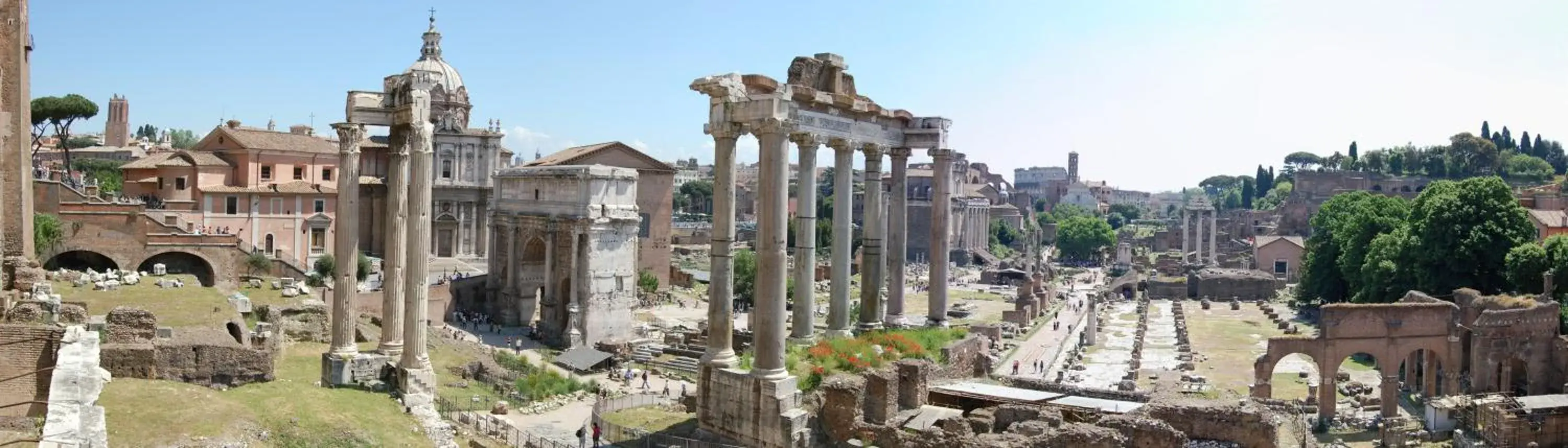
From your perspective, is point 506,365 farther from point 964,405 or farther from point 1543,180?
point 1543,180

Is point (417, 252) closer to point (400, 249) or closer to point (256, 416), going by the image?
point (400, 249)

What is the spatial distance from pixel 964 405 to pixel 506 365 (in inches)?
689

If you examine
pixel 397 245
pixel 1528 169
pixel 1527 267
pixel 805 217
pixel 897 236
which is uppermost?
pixel 1528 169

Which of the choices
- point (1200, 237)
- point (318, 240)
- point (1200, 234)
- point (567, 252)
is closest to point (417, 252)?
point (567, 252)

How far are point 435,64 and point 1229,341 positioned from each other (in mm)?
42290

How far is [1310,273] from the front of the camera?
6256 cm

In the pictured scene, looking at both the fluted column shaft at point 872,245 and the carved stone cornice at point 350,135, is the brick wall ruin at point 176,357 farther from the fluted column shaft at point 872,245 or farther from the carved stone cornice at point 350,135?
the fluted column shaft at point 872,245

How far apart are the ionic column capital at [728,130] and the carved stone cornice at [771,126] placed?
1.03 feet

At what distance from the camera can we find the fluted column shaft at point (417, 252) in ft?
66.5

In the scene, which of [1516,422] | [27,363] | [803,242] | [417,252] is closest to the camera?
[27,363]

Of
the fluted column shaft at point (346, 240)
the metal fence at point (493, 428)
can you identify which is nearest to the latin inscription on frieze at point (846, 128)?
the metal fence at point (493, 428)

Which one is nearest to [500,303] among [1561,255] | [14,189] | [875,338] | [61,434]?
[14,189]

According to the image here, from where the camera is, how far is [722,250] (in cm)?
1908

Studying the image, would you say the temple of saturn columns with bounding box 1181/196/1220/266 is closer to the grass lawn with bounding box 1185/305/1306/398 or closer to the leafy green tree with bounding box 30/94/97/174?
the grass lawn with bounding box 1185/305/1306/398
